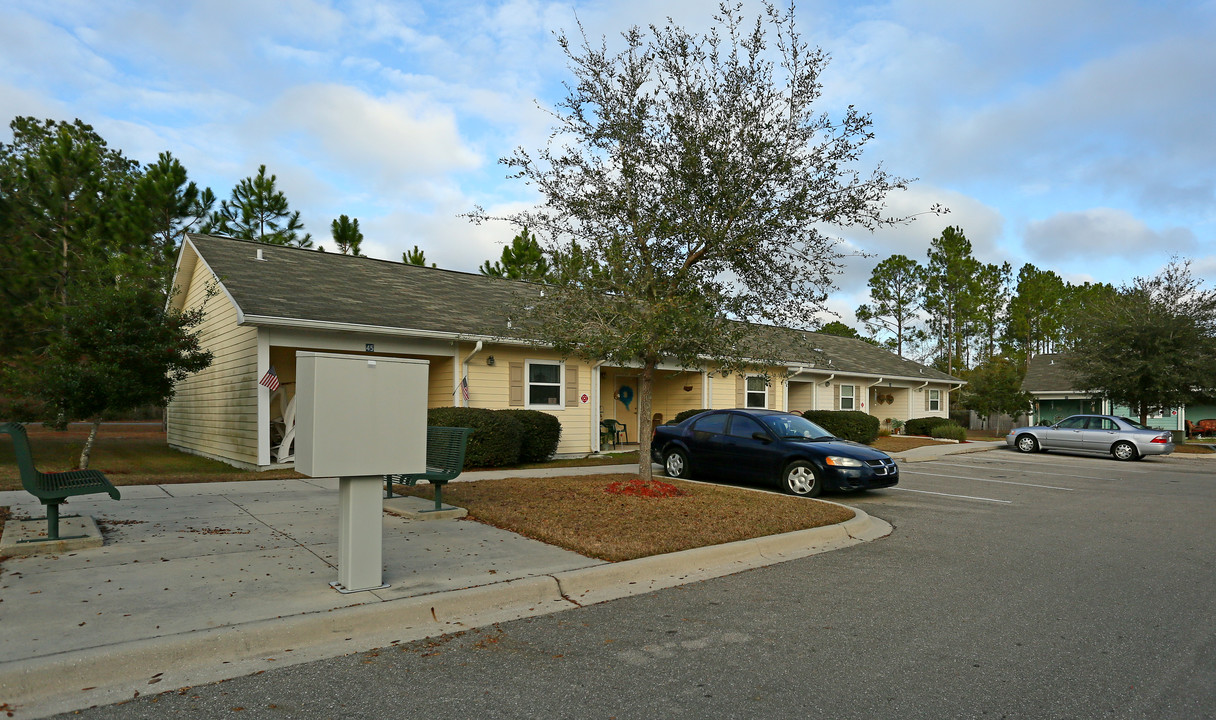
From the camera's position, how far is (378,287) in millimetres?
17625

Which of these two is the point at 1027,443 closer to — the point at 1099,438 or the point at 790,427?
the point at 1099,438

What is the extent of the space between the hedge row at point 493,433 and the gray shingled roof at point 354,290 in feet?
6.05

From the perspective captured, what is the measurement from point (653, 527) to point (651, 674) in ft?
12.1

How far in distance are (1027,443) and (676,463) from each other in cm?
1628

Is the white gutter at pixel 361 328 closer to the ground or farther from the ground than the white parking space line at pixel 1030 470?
farther from the ground

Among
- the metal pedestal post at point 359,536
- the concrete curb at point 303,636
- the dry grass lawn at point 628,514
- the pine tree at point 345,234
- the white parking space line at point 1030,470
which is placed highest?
the pine tree at point 345,234

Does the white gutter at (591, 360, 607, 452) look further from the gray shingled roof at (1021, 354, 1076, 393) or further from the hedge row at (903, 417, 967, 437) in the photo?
the gray shingled roof at (1021, 354, 1076, 393)

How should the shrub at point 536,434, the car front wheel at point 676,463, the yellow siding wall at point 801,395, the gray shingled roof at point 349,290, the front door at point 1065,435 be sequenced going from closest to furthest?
the car front wheel at point 676,463 < the gray shingled roof at point 349,290 < the shrub at point 536,434 < the front door at point 1065,435 < the yellow siding wall at point 801,395

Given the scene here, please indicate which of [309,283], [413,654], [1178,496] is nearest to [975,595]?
[413,654]

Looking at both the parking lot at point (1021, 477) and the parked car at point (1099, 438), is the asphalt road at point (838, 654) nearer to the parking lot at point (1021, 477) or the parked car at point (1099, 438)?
the parking lot at point (1021, 477)

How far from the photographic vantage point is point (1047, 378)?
139 ft

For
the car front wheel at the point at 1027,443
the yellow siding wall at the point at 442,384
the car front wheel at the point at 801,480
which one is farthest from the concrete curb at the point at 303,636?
the car front wheel at the point at 1027,443

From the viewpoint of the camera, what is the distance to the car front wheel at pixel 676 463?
44.0 ft

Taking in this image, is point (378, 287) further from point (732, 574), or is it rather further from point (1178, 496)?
point (1178, 496)
